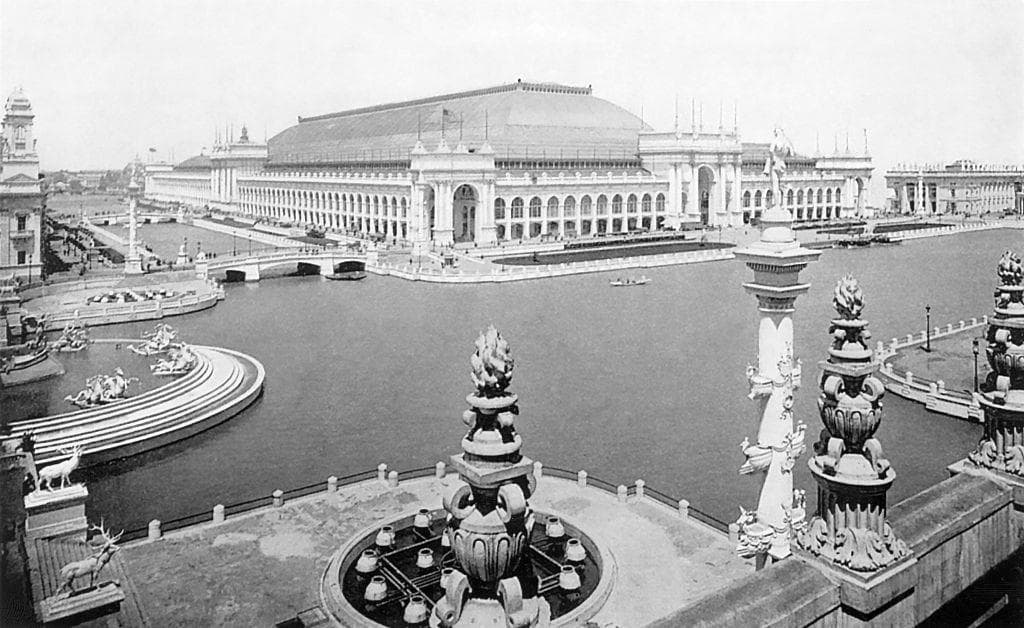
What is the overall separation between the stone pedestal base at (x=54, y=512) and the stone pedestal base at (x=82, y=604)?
13.6ft

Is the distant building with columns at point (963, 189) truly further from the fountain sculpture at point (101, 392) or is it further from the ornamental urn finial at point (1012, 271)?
the ornamental urn finial at point (1012, 271)

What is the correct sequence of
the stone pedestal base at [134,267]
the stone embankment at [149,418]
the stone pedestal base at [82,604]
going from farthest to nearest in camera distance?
the stone pedestal base at [134,267] < the stone embankment at [149,418] < the stone pedestal base at [82,604]

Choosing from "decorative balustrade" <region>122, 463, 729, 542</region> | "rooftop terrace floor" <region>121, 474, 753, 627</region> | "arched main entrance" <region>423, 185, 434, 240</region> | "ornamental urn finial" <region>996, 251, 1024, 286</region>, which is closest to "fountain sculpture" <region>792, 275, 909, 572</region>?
"ornamental urn finial" <region>996, 251, 1024, 286</region>

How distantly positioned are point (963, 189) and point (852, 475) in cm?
20229

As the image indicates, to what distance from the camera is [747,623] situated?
21.7 ft

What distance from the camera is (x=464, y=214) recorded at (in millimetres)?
109438

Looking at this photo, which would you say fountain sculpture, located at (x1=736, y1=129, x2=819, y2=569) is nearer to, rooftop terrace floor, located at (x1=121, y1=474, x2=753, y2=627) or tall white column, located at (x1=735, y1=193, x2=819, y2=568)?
tall white column, located at (x1=735, y1=193, x2=819, y2=568)

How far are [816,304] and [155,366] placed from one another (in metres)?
47.3

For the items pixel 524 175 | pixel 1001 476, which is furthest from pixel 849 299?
pixel 524 175

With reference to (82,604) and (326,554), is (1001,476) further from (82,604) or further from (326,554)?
(326,554)

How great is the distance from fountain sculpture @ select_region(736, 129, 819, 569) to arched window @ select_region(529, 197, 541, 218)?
93201mm

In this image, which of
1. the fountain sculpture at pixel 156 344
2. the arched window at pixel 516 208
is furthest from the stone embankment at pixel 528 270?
the fountain sculpture at pixel 156 344

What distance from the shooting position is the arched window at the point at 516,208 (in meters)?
109

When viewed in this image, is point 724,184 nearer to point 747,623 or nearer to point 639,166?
point 639,166
